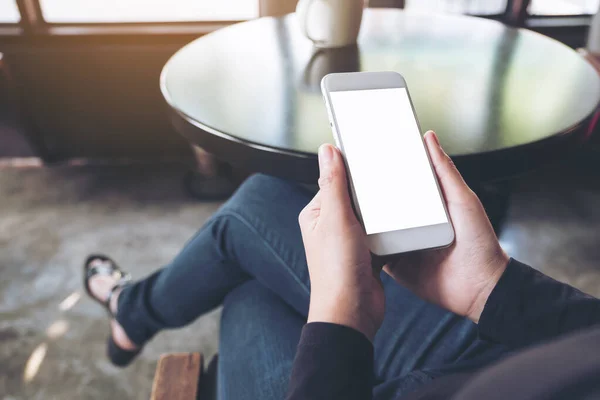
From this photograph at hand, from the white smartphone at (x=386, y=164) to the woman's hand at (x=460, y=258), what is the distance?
0.01 metres

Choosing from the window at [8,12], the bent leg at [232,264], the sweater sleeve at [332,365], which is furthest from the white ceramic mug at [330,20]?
the window at [8,12]

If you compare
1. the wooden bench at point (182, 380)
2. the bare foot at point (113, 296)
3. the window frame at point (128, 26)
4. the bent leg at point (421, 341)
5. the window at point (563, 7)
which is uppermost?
the window at point (563, 7)

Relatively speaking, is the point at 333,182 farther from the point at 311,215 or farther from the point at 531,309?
the point at 531,309

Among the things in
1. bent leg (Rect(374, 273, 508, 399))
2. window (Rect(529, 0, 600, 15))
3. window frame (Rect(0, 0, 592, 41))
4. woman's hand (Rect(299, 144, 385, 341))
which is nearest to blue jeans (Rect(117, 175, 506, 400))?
bent leg (Rect(374, 273, 508, 399))

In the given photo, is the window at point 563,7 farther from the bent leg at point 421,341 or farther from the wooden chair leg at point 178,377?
the wooden chair leg at point 178,377

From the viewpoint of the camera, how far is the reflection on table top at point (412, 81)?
2.16ft

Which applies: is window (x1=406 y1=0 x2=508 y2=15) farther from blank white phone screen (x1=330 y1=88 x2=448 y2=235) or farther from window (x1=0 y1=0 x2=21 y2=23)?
window (x1=0 y1=0 x2=21 y2=23)

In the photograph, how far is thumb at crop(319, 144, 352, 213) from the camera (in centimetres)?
49

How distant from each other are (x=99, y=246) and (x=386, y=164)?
119cm

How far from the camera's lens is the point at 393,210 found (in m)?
0.54

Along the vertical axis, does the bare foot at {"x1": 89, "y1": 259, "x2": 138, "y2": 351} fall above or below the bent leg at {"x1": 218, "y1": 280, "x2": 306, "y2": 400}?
below

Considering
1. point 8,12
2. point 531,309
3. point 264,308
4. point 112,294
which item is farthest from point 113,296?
point 8,12

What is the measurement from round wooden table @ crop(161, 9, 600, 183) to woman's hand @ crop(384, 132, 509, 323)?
81mm

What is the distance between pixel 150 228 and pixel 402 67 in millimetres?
1041
